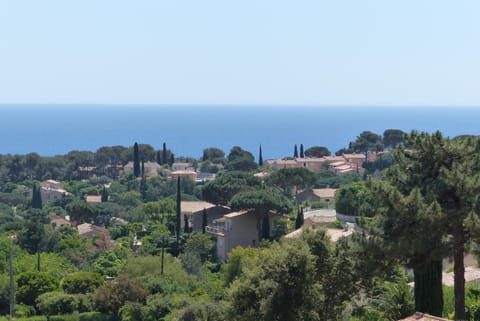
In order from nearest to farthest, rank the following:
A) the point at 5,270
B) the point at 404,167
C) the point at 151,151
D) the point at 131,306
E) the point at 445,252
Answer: the point at 445,252 < the point at 404,167 < the point at 131,306 < the point at 5,270 < the point at 151,151

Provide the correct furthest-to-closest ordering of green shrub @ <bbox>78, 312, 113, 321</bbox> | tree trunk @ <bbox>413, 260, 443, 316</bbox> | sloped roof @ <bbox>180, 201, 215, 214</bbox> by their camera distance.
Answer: sloped roof @ <bbox>180, 201, 215, 214</bbox>, green shrub @ <bbox>78, 312, 113, 321</bbox>, tree trunk @ <bbox>413, 260, 443, 316</bbox>

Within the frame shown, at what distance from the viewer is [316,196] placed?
182 ft

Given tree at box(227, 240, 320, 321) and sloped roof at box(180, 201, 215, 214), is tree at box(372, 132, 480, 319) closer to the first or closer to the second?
tree at box(227, 240, 320, 321)

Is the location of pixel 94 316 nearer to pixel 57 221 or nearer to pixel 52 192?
pixel 57 221

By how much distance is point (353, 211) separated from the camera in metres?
39.7

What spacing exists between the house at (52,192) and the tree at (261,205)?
29.7 meters

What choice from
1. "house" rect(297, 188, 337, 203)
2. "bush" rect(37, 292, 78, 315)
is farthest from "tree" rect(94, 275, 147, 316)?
"house" rect(297, 188, 337, 203)

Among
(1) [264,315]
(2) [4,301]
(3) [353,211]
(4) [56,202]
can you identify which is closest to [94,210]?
(4) [56,202]

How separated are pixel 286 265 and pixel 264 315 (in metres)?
1.01

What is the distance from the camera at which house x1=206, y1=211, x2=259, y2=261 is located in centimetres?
3866

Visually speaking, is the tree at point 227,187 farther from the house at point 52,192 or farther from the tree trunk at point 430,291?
the tree trunk at point 430,291

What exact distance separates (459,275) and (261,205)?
26.8m

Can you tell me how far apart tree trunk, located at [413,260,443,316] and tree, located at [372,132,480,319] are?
59 mm

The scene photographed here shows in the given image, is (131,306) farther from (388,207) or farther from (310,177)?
(310,177)
